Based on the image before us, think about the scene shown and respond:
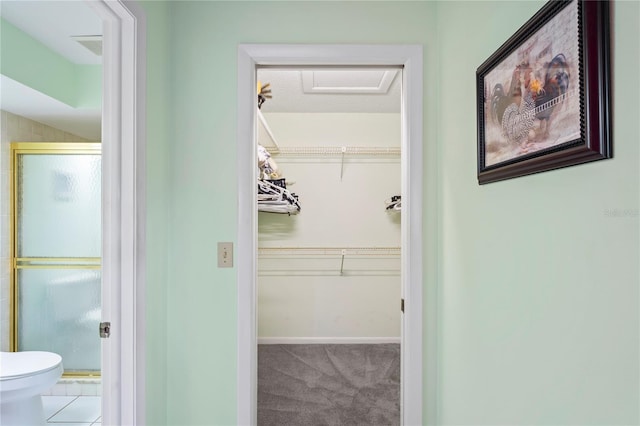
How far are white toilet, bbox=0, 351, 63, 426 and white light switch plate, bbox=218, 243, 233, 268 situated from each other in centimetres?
90

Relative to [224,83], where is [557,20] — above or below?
below

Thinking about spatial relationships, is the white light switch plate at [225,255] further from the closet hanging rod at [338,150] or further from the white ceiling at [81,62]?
the closet hanging rod at [338,150]

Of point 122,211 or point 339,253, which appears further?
point 339,253

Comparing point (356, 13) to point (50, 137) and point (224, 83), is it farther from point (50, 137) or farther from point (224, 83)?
point (50, 137)

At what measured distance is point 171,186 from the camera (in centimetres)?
177

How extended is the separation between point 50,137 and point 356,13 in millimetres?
1895

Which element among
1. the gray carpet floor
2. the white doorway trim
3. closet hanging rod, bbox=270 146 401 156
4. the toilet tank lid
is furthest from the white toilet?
closet hanging rod, bbox=270 146 401 156

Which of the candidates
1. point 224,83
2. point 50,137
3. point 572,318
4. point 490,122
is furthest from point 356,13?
point 50,137

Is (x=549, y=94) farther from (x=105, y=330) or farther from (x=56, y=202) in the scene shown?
(x=56, y=202)

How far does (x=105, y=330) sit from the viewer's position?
56.0 inches

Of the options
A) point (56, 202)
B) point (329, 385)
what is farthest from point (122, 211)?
point (329, 385)

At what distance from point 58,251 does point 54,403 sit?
2.54 feet

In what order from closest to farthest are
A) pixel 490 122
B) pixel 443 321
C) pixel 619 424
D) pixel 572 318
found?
pixel 619 424 → pixel 572 318 → pixel 490 122 → pixel 443 321

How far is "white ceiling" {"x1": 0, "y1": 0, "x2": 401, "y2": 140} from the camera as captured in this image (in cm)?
158
